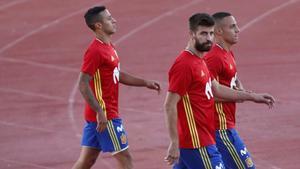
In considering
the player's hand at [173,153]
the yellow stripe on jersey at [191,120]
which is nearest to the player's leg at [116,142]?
the yellow stripe on jersey at [191,120]

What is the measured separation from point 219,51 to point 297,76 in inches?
289

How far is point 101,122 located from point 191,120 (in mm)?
1475

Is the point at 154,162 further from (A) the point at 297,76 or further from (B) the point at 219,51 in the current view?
(A) the point at 297,76

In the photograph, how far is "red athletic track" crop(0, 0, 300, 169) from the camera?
1265cm

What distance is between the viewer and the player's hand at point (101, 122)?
380 inches


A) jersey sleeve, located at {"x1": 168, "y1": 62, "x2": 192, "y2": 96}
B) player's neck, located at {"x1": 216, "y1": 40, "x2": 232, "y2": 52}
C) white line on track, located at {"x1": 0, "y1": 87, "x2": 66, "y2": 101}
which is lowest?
white line on track, located at {"x1": 0, "y1": 87, "x2": 66, "y2": 101}

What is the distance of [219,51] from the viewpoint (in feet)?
30.1

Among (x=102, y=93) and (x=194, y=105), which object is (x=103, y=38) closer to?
(x=102, y=93)

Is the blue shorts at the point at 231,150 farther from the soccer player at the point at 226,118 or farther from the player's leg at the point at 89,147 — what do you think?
the player's leg at the point at 89,147

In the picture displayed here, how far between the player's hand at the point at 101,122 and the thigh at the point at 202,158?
134cm

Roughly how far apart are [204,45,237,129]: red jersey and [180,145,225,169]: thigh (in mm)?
638

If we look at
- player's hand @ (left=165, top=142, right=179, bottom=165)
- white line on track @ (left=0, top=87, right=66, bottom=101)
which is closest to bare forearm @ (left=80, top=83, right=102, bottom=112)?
player's hand @ (left=165, top=142, right=179, bottom=165)

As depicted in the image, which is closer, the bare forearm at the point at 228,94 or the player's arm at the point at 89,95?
the bare forearm at the point at 228,94

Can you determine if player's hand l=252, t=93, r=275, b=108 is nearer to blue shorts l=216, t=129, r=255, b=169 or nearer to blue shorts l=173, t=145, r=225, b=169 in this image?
blue shorts l=173, t=145, r=225, b=169
